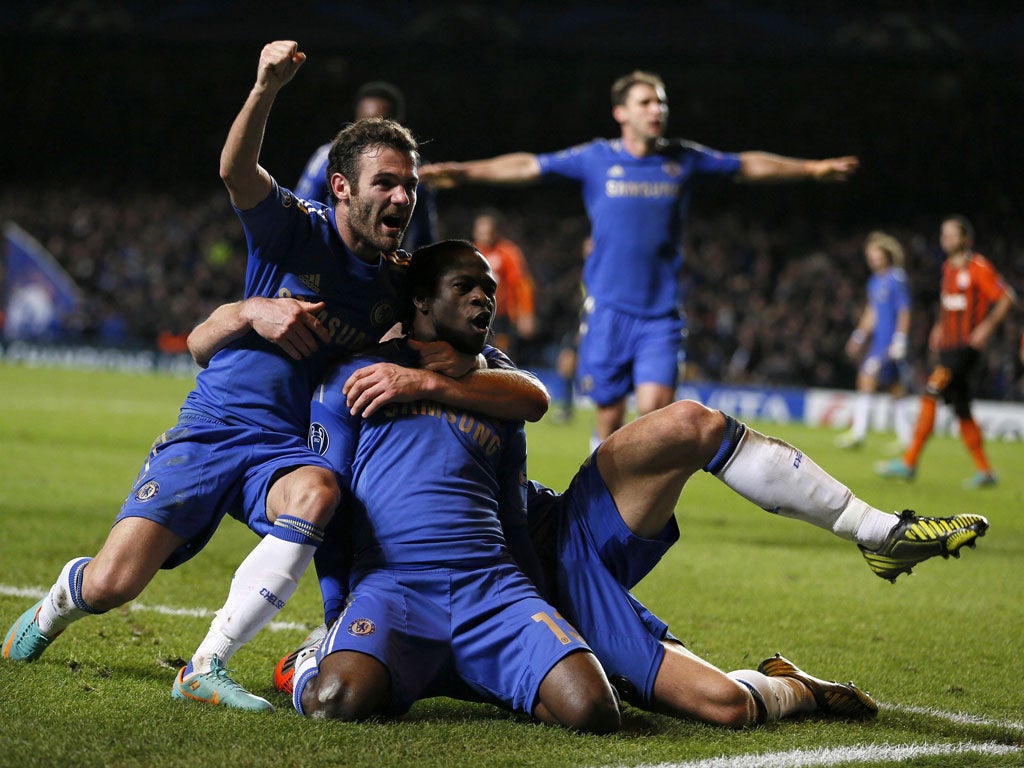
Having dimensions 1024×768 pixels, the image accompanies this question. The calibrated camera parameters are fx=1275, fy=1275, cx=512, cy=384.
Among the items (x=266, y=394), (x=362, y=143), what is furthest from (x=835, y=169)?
(x=266, y=394)

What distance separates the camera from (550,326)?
26.5m

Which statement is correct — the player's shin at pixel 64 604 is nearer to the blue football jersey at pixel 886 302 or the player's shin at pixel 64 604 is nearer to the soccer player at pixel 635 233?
the soccer player at pixel 635 233

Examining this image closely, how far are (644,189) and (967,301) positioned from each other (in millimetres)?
5720

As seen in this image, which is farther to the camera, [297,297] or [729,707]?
[297,297]

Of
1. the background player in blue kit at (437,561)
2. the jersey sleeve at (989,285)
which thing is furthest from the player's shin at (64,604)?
the jersey sleeve at (989,285)

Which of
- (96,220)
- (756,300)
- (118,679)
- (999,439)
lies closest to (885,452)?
(999,439)

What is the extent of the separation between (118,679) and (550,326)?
22.7 m

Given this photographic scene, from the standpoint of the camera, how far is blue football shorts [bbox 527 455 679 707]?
12.4 ft

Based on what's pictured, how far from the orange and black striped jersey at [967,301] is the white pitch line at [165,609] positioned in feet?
29.0

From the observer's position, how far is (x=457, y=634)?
3.67m

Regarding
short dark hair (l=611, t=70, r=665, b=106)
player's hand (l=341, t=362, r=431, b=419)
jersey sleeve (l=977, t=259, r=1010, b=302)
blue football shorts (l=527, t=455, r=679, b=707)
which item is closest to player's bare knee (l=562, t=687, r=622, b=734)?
blue football shorts (l=527, t=455, r=679, b=707)

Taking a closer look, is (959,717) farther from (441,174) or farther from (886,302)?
(886,302)

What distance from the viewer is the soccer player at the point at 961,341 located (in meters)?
11.6

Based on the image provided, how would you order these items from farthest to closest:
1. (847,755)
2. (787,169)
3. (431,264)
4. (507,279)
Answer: (507,279)
(787,169)
(431,264)
(847,755)
